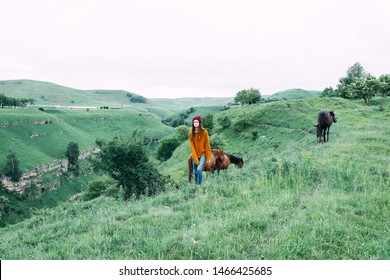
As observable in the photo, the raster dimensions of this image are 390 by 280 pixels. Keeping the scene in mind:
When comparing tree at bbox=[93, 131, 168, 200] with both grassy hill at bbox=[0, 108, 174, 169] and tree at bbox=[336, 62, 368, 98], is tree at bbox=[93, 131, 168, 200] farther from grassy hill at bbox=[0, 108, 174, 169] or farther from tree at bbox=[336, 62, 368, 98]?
tree at bbox=[336, 62, 368, 98]

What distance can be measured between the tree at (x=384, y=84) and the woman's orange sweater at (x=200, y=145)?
6964 centimetres

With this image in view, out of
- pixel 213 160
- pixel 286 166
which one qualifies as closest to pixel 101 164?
pixel 213 160

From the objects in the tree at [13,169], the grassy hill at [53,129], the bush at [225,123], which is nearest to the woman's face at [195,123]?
the bush at [225,123]

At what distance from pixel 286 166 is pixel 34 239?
Result: 28.3 feet

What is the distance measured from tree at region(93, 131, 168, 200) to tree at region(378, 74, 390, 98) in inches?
2224

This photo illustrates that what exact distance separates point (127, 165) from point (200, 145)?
94.5 feet

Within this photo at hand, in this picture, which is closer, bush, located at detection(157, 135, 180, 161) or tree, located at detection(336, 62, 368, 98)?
bush, located at detection(157, 135, 180, 161)

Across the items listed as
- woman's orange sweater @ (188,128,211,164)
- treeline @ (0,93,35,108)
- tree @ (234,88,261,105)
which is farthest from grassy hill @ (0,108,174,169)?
woman's orange sweater @ (188,128,211,164)

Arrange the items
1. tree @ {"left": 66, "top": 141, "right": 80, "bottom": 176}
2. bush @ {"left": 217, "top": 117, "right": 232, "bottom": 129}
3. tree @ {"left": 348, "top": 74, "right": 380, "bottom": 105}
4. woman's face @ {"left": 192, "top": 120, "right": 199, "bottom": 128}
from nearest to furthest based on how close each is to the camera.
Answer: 1. woman's face @ {"left": 192, "top": 120, "right": 199, "bottom": 128}
2. tree @ {"left": 348, "top": 74, "right": 380, "bottom": 105}
3. bush @ {"left": 217, "top": 117, "right": 232, "bottom": 129}
4. tree @ {"left": 66, "top": 141, "right": 80, "bottom": 176}

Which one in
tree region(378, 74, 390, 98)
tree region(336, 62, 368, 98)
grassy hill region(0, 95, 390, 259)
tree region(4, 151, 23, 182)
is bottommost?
tree region(4, 151, 23, 182)

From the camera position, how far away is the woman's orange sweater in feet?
39.7

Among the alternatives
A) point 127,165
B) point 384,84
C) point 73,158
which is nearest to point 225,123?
point 384,84

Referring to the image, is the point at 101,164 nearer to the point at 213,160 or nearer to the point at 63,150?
the point at 213,160

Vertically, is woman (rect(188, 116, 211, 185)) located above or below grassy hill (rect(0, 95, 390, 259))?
above
